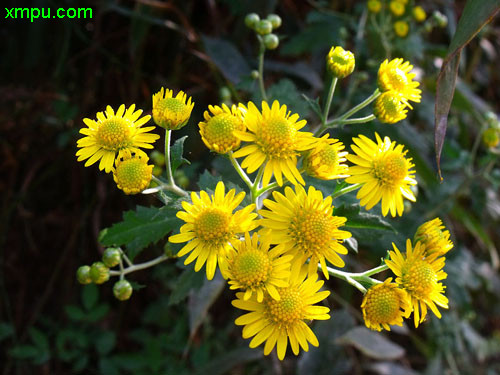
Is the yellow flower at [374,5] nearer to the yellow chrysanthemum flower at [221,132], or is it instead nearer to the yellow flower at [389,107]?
the yellow flower at [389,107]

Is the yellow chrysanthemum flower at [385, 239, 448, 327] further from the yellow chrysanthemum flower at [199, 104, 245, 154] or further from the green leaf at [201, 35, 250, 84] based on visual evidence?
the green leaf at [201, 35, 250, 84]

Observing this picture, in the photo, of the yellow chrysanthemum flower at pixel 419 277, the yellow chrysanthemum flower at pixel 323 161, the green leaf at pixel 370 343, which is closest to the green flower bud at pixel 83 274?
the yellow chrysanthemum flower at pixel 323 161

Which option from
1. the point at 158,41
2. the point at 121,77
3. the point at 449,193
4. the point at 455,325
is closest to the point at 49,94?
the point at 121,77

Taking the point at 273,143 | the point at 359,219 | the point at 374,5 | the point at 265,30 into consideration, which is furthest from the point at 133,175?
the point at 374,5

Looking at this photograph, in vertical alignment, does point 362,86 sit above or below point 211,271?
above

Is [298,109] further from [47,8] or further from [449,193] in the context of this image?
[47,8]

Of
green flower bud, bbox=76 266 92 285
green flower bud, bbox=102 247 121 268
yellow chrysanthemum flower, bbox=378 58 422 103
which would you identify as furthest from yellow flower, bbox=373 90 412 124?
green flower bud, bbox=76 266 92 285

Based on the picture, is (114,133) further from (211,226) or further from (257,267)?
(257,267)
